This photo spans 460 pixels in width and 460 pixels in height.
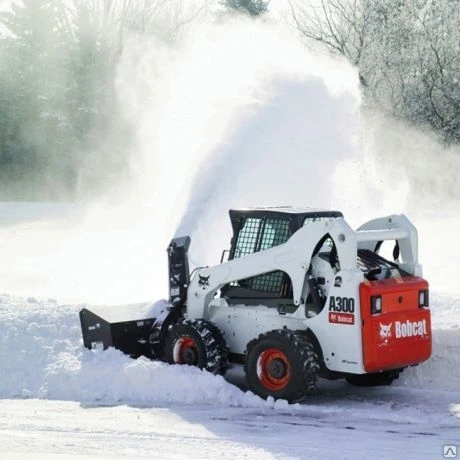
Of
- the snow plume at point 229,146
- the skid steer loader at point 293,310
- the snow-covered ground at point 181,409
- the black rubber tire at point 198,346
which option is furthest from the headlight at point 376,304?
the snow plume at point 229,146

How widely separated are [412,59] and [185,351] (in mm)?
30022

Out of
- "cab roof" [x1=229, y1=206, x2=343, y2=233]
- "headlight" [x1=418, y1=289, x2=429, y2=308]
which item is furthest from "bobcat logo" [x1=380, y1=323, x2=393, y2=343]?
"cab roof" [x1=229, y1=206, x2=343, y2=233]

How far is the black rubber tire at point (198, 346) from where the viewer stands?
10.4 meters

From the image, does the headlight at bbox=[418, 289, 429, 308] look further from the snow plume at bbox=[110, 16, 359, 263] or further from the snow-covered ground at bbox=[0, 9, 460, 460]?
the snow plume at bbox=[110, 16, 359, 263]

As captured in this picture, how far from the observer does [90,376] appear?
Result: 1054cm

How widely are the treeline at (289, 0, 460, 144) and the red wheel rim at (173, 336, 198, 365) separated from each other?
28364mm

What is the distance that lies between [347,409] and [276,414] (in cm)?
71

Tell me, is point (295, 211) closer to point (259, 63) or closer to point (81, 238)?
point (259, 63)

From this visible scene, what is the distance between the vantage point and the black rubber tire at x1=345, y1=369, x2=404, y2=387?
1083cm

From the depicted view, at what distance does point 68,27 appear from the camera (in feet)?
154

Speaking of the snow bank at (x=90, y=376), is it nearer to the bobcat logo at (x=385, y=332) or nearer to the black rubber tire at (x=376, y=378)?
the bobcat logo at (x=385, y=332)

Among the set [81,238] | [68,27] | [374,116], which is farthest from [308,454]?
[68,27]

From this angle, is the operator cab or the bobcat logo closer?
the bobcat logo

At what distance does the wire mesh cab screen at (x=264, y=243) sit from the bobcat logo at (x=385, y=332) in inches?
43.0
